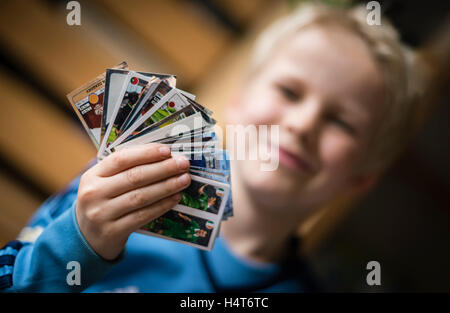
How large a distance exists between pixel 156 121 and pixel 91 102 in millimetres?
133

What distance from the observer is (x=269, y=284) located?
40.6 inches

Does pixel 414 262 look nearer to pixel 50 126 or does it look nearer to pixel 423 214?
pixel 423 214

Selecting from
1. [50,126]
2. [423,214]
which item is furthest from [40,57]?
[423,214]

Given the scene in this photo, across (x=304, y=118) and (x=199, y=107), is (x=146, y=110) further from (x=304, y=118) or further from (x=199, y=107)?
(x=304, y=118)

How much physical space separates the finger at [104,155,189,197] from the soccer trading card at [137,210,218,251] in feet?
0.32

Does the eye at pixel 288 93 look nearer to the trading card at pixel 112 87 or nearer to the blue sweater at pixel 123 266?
the trading card at pixel 112 87

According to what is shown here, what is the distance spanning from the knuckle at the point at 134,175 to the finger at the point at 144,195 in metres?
0.02

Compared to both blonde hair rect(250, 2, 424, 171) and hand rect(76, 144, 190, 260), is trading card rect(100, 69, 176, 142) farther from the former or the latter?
blonde hair rect(250, 2, 424, 171)

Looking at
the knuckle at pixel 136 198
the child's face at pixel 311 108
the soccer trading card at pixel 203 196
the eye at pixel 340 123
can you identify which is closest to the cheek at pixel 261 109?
the child's face at pixel 311 108

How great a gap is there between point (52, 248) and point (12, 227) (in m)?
0.46

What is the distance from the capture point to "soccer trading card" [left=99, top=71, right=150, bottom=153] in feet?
1.86

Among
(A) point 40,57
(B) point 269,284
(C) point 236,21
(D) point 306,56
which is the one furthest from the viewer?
(C) point 236,21

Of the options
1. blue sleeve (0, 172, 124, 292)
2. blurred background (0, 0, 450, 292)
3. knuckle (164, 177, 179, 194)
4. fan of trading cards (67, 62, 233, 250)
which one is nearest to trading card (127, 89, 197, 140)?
fan of trading cards (67, 62, 233, 250)

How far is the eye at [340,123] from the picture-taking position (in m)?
0.90
